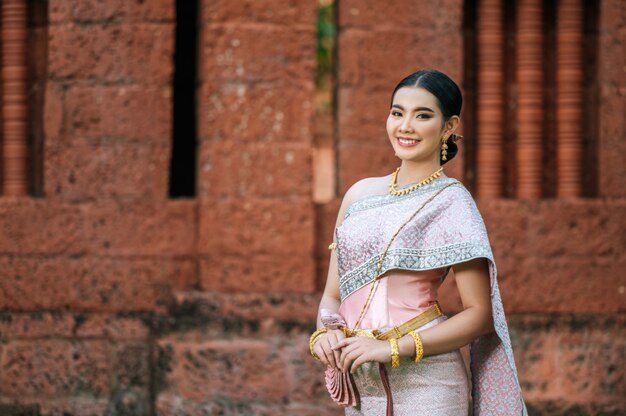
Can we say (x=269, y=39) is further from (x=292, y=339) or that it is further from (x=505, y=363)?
(x=505, y=363)

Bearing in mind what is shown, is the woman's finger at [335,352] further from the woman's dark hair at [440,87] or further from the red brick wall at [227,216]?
the red brick wall at [227,216]

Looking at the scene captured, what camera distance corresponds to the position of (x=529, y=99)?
577 cm

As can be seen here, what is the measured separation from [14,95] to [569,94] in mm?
3320

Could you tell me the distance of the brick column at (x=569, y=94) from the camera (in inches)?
227

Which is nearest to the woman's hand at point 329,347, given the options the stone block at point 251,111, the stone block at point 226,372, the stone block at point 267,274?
the stone block at point 226,372

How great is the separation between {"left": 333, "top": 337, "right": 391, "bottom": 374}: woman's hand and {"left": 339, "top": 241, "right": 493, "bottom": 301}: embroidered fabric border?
205mm

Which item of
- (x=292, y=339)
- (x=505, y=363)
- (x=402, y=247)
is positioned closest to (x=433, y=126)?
(x=402, y=247)

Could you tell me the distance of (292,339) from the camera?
5324 millimetres

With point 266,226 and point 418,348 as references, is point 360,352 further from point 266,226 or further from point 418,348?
point 266,226

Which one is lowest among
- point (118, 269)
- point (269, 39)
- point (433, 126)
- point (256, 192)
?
point (118, 269)

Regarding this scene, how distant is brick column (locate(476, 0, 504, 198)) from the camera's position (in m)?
5.76

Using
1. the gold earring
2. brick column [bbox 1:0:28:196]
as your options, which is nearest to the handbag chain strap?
the gold earring

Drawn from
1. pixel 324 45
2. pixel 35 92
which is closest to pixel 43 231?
pixel 35 92

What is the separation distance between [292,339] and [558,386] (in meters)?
1.52
